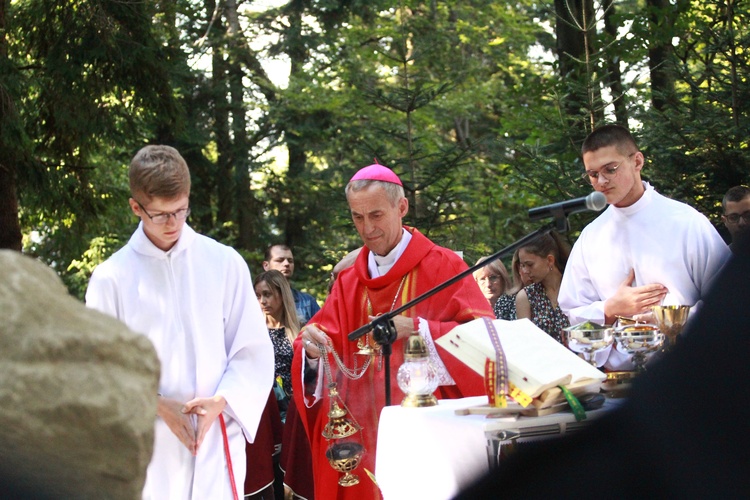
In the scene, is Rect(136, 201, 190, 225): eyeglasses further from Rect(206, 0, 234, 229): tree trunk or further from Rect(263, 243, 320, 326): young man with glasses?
Rect(206, 0, 234, 229): tree trunk

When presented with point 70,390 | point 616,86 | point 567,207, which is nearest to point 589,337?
point 567,207

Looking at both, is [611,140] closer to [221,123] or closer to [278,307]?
[278,307]

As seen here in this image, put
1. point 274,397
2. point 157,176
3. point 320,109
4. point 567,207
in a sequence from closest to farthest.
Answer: point 567,207 → point 157,176 → point 274,397 → point 320,109

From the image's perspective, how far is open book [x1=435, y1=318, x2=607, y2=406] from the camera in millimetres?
3111

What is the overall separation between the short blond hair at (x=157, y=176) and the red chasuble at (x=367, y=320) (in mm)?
1471

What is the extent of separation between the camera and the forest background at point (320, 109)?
8289mm

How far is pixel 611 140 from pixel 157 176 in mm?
2169

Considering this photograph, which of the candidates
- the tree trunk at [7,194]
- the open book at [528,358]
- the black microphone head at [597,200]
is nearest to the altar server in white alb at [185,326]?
the open book at [528,358]

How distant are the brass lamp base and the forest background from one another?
460cm

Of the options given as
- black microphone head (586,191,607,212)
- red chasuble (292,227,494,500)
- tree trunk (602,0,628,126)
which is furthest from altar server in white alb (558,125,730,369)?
tree trunk (602,0,628,126)

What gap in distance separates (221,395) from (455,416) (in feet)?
4.24

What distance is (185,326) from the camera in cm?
427

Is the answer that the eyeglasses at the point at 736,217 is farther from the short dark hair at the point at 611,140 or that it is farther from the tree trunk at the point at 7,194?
the tree trunk at the point at 7,194

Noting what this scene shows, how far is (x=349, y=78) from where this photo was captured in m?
16.3
